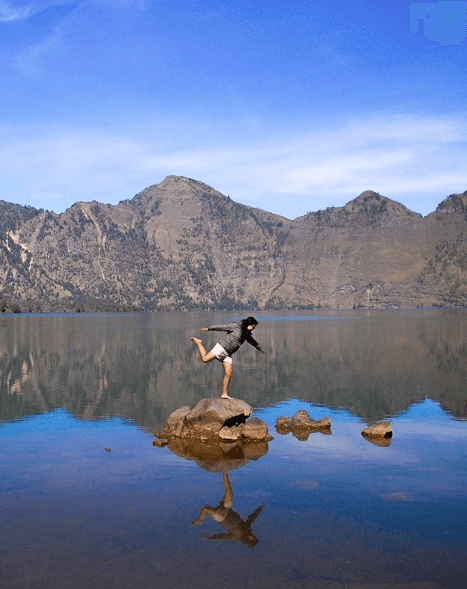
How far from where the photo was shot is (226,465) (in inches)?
712

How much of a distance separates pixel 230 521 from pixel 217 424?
884 centimetres

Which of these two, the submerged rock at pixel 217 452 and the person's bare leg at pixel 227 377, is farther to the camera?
the person's bare leg at pixel 227 377

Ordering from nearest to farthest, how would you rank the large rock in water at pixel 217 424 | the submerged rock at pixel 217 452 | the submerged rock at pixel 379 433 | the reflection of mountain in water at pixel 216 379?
1. the submerged rock at pixel 217 452
2. the large rock in water at pixel 217 424
3. the submerged rock at pixel 379 433
4. the reflection of mountain in water at pixel 216 379

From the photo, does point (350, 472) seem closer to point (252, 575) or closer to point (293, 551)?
point (293, 551)

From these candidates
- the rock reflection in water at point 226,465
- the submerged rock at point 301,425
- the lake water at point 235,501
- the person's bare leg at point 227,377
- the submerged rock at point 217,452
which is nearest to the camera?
the lake water at point 235,501

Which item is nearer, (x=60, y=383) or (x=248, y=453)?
(x=248, y=453)

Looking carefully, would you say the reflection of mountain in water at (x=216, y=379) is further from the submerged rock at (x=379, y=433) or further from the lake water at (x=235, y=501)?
the submerged rock at (x=379, y=433)

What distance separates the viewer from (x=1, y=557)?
36.8 feet

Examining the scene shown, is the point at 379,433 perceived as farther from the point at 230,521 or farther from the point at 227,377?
the point at 230,521

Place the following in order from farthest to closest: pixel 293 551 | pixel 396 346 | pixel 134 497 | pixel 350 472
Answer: pixel 396 346 → pixel 350 472 → pixel 134 497 → pixel 293 551

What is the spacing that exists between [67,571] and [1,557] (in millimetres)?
1371

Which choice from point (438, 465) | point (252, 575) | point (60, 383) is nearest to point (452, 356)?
point (60, 383)

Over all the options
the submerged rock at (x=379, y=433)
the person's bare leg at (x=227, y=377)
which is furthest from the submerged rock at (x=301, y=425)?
the person's bare leg at (x=227, y=377)

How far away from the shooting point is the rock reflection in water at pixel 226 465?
12.5 m
